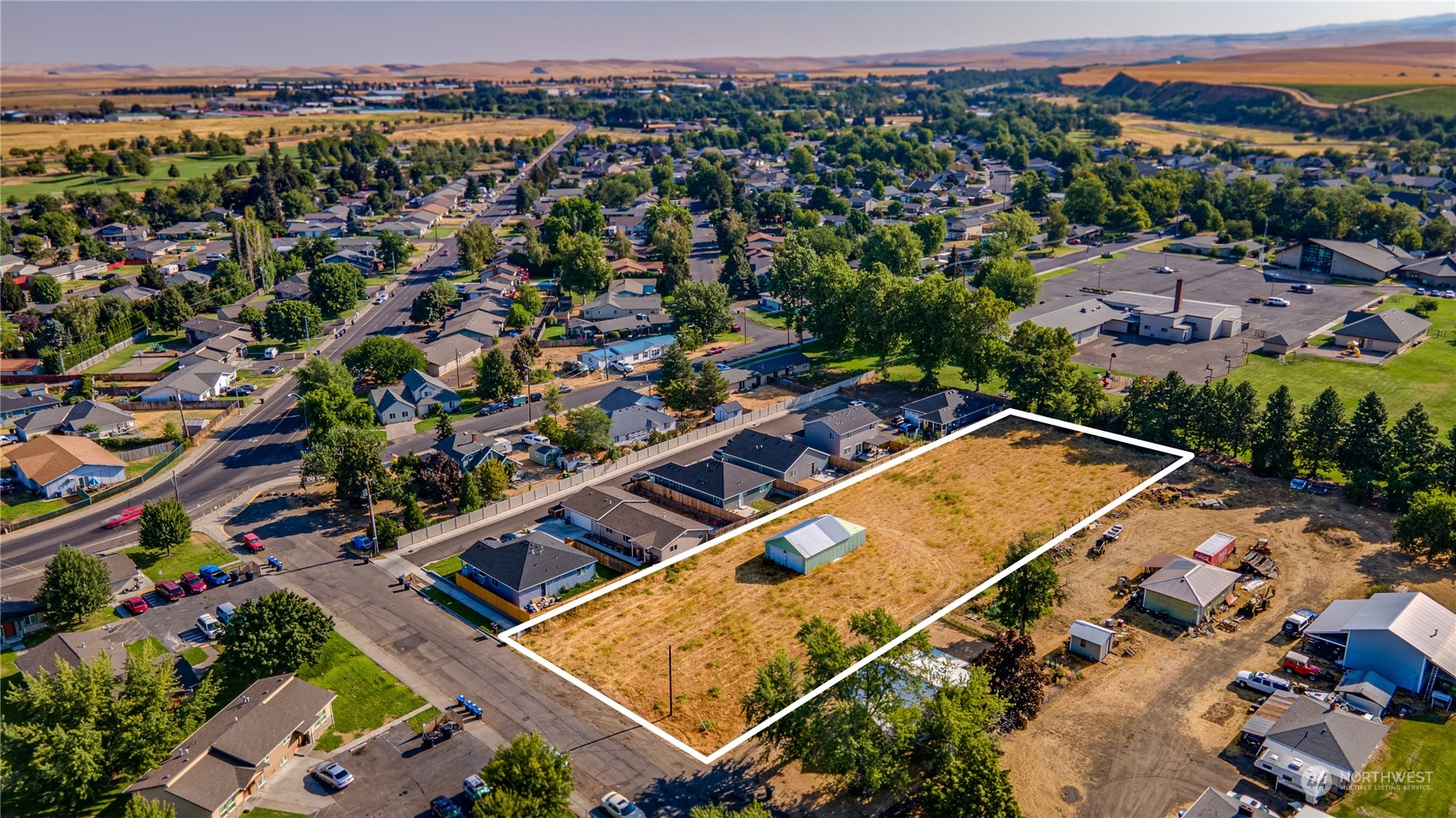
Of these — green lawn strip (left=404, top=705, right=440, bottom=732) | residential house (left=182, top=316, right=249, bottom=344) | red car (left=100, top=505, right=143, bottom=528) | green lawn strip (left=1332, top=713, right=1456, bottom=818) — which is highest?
residential house (left=182, top=316, right=249, bottom=344)

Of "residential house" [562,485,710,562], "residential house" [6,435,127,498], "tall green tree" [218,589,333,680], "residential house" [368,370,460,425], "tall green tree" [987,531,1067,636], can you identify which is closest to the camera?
"tall green tree" [987,531,1067,636]

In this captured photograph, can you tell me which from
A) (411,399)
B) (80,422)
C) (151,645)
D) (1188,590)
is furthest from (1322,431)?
(80,422)

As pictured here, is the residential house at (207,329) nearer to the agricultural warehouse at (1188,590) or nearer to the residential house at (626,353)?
the residential house at (626,353)

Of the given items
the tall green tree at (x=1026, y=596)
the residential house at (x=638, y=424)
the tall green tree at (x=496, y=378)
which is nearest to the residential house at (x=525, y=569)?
the residential house at (x=638, y=424)

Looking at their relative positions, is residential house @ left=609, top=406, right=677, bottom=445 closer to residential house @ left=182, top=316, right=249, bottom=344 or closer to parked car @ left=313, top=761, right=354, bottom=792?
parked car @ left=313, top=761, right=354, bottom=792

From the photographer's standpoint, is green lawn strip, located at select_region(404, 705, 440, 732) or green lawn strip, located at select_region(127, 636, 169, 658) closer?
green lawn strip, located at select_region(404, 705, 440, 732)

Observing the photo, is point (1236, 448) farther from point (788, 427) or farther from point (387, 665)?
point (387, 665)

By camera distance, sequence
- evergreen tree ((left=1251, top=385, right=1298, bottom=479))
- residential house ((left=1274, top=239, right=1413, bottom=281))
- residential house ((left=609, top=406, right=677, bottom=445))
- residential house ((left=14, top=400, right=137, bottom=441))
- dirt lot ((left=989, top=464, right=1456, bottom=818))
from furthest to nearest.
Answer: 1. residential house ((left=1274, top=239, right=1413, bottom=281))
2. residential house ((left=14, top=400, right=137, bottom=441))
3. residential house ((left=609, top=406, right=677, bottom=445))
4. evergreen tree ((left=1251, top=385, right=1298, bottom=479))
5. dirt lot ((left=989, top=464, right=1456, bottom=818))

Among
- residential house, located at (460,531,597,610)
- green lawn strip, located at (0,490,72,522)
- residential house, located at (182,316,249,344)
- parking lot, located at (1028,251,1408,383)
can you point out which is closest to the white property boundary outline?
residential house, located at (460,531,597,610)

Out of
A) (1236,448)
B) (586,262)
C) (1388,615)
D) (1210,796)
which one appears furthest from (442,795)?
(586,262)
